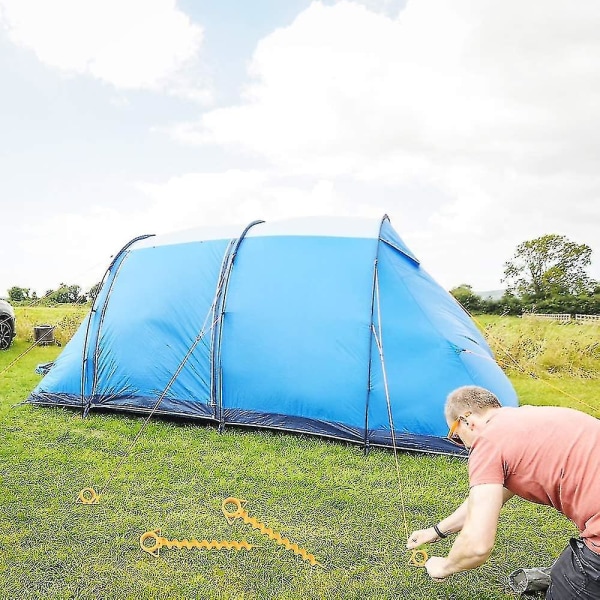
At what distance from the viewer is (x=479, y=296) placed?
2347 centimetres

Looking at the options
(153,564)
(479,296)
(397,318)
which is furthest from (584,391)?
(479,296)

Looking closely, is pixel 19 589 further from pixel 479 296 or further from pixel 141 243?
pixel 479 296

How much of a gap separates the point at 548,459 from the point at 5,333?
11940 millimetres

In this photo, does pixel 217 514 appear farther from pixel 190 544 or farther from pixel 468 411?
pixel 468 411

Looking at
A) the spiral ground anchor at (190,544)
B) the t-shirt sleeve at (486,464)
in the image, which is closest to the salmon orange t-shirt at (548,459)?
the t-shirt sleeve at (486,464)

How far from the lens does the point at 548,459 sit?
2.12 m

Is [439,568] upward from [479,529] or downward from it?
downward

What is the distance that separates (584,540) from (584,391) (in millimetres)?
7271

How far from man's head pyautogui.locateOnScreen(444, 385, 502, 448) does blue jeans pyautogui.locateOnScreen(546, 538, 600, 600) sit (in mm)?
541

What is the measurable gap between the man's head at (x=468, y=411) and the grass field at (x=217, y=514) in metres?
1.45

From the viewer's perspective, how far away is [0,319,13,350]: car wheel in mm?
11852

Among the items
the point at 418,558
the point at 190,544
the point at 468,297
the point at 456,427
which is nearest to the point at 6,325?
the point at 190,544

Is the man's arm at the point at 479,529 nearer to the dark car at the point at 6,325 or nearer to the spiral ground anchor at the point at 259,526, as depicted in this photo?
the spiral ground anchor at the point at 259,526

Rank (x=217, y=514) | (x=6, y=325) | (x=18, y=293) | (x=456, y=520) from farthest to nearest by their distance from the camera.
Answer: (x=18, y=293), (x=6, y=325), (x=217, y=514), (x=456, y=520)
